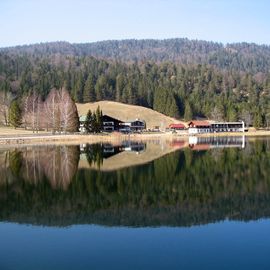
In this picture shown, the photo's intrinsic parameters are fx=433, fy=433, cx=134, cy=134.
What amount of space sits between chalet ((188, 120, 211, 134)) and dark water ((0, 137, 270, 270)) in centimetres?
9445

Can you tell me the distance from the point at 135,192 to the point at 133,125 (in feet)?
353

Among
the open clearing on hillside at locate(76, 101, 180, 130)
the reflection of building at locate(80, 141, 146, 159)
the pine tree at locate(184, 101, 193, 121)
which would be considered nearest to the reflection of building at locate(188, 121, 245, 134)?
the pine tree at locate(184, 101, 193, 121)

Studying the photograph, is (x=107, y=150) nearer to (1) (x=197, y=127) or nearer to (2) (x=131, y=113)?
(1) (x=197, y=127)

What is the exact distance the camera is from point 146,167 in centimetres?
4409

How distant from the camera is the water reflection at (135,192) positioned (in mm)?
22797

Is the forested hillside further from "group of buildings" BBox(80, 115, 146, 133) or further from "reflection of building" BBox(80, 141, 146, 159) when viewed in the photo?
"reflection of building" BBox(80, 141, 146, 159)

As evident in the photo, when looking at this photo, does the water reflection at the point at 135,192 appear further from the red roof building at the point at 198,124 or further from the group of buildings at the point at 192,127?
the red roof building at the point at 198,124

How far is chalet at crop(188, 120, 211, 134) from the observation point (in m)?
135

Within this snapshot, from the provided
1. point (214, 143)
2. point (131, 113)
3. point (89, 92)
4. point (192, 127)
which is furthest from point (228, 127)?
point (214, 143)

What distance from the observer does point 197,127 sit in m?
136

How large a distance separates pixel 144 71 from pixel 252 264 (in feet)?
581

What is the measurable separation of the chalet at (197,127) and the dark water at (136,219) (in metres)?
94.4

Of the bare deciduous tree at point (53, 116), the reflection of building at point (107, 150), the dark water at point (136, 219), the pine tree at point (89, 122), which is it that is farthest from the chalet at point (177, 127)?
the dark water at point (136, 219)

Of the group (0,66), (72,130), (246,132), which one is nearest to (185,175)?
(72,130)
